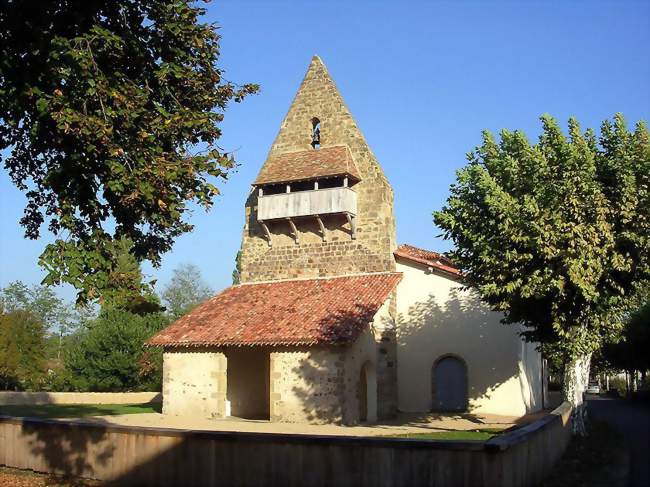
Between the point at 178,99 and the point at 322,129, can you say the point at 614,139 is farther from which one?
the point at 322,129

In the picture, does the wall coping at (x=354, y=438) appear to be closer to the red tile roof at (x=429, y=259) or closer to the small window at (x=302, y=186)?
the red tile roof at (x=429, y=259)

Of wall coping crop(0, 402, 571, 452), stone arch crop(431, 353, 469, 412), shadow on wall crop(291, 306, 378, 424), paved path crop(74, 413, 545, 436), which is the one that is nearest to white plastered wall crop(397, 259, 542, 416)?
stone arch crop(431, 353, 469, 412)

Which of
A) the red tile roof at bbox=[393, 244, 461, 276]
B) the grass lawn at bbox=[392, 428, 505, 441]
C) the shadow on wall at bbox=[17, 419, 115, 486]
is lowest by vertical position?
the grass lawn at bbox=[392, 428, 505, 441]

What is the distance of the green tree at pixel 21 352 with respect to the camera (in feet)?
137

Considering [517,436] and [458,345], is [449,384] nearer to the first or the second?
[458,345]

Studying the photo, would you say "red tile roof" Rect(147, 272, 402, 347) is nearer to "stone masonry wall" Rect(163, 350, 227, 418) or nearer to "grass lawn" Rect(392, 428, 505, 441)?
"stone masonry wall" Rect(163, 350, 227, 418)

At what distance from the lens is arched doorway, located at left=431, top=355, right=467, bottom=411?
1085 inches

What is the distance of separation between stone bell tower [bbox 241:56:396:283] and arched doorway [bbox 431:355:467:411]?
4.55 m

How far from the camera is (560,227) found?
53.4 feet

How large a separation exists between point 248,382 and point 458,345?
28.9 ft

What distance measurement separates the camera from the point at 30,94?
38.2ft

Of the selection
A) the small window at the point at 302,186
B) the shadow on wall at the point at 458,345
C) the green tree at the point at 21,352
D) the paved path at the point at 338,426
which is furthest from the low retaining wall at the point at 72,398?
the shadow on wall at the point at 458,345

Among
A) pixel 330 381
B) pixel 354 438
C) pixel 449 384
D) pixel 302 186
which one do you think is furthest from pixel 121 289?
pixel 449 384

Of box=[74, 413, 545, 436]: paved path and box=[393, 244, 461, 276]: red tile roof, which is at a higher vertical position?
box=[393, 244, 461, 276]: red tile roof
